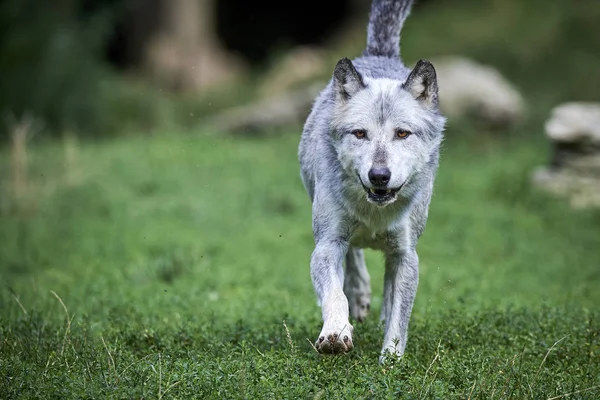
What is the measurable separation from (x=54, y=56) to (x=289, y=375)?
13.8 m

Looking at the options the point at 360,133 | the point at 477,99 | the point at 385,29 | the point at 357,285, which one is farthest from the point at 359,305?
the point at 477,99

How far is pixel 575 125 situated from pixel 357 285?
649 cm

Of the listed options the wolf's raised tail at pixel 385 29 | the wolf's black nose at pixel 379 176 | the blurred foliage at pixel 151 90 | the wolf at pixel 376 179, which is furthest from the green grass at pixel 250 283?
the wolf's raised tail at pixel 385 29

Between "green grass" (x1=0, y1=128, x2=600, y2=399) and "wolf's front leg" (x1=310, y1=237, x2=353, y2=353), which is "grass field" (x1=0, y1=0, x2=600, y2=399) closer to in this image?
"green grass" (x1=0, y1=128, x2=600, y2=399)

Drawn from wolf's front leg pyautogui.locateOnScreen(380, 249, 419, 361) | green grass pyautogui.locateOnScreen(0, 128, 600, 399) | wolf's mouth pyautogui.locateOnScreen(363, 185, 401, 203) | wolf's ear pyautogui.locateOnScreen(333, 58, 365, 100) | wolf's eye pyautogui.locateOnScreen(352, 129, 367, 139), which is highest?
wolf's ear pyautogui.locateOnScreen(333, 58, 365, 100)

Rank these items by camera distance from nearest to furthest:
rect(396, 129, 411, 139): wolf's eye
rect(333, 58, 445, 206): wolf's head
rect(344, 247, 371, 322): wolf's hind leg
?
rect(333, 58, 445, 206): wolf's head
rect(396, 129, 411, 139): wolf's eye
rect(344, 247, 371, 322): wolf's hind leg

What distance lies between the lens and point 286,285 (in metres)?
9.20

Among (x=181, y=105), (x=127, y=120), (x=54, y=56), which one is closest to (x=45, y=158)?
(x=54, y=56)

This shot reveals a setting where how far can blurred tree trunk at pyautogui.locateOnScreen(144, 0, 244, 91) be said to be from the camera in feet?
76.1

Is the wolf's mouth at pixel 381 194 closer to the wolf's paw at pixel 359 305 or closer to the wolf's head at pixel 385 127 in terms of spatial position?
the wolf's head at pixel 385 127

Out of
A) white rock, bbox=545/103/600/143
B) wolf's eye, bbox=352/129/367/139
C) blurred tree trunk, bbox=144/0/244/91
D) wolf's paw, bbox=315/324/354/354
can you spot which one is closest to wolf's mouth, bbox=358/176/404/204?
wolf's eye, bbox=352/129/367/139

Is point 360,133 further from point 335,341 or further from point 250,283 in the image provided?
point 250,283

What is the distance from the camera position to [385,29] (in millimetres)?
7223

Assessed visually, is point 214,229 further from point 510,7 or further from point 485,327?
point 510,7
